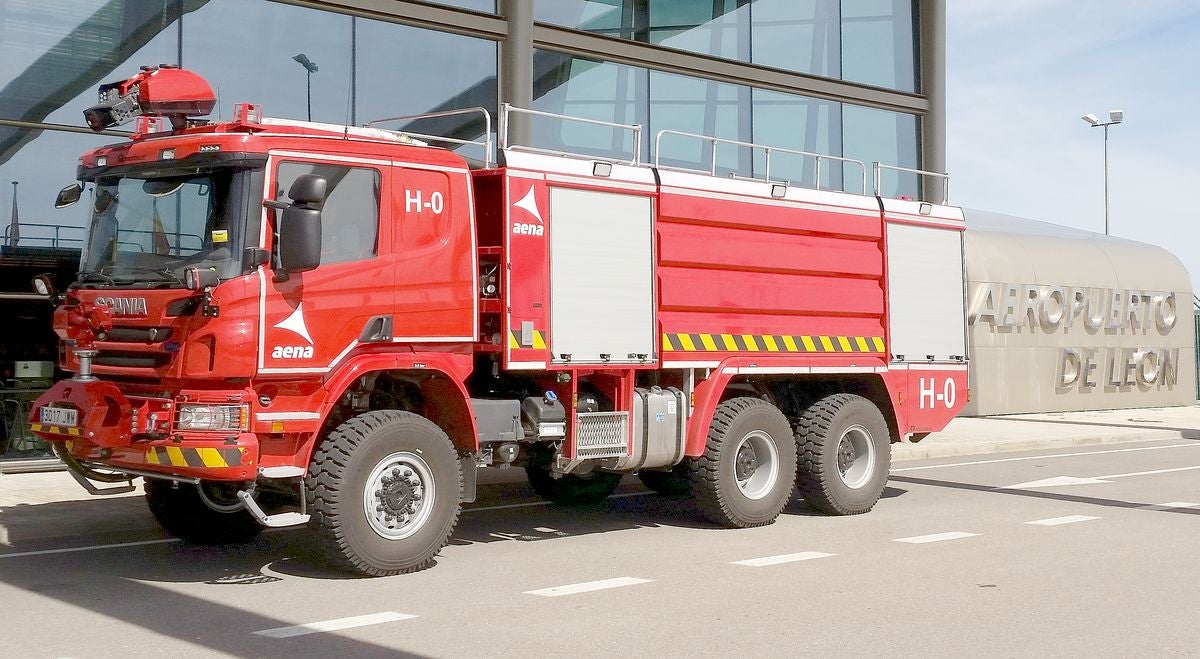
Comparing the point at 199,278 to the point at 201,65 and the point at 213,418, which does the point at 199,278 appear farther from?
the point at 201,65

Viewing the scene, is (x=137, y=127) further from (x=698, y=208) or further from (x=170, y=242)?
(x=698, y=208)

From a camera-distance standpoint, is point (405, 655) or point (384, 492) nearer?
point (405, 655)

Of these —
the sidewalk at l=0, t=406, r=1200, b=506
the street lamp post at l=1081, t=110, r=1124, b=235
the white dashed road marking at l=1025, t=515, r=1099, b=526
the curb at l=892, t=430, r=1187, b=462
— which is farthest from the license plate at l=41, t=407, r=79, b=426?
the street lamp post at l=1081, t=110, r=1124, b=235

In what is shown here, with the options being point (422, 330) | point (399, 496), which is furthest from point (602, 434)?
point (399, 496)

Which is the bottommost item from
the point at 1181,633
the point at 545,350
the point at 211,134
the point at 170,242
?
the point at 1181,633

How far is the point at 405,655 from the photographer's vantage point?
6031mm

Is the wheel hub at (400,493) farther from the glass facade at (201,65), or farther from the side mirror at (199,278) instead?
the glass facade at (201,65)

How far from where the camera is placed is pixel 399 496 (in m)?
8.27

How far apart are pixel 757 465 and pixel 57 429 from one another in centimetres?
544

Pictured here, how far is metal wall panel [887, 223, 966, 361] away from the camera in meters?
12.0

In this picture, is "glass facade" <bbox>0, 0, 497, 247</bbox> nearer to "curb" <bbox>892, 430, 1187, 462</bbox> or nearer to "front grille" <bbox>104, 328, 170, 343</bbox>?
"front grille" <bbox>104, 328, 170, 343</bbox>

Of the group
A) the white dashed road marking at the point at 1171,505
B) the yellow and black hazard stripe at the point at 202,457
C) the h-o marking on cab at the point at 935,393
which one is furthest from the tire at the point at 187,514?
the white dashed road marking at the point at 1171,505

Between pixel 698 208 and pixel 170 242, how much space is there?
4181 mm

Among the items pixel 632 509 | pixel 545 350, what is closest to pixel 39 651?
pixel 545 350
